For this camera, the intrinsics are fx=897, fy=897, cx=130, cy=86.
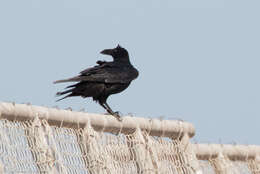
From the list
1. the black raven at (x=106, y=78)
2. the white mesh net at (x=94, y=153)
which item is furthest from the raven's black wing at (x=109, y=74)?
the white mesh net at (x=94, y=153)

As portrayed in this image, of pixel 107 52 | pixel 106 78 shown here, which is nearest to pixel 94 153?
pixel 106 78

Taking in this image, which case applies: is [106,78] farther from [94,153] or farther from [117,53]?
[94,153]

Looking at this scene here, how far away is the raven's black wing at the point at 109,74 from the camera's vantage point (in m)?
8.46

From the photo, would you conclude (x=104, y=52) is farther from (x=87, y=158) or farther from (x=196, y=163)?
(x=87, y=158)

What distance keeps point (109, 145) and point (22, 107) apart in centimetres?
→ 112

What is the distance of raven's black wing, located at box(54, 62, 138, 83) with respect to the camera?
8.46 m

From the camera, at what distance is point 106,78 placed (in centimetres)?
878

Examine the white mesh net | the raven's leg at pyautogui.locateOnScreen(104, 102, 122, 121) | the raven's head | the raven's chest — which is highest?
the raven's head

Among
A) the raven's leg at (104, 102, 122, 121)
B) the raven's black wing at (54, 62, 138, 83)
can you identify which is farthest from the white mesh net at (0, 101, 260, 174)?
the raven's black wing at (54, 62, 138, 83)

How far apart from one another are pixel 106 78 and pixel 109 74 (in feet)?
0.32

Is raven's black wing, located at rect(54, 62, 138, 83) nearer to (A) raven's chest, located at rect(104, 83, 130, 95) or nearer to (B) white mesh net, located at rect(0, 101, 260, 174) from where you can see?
(A) raven's chest, located at rect(104, 83, 130, 95)

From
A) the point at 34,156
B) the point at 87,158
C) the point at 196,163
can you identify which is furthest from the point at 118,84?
the point at 34,156

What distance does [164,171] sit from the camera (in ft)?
26.2

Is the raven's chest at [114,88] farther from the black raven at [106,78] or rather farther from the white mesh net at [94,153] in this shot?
the white mesh net at [94,153]
